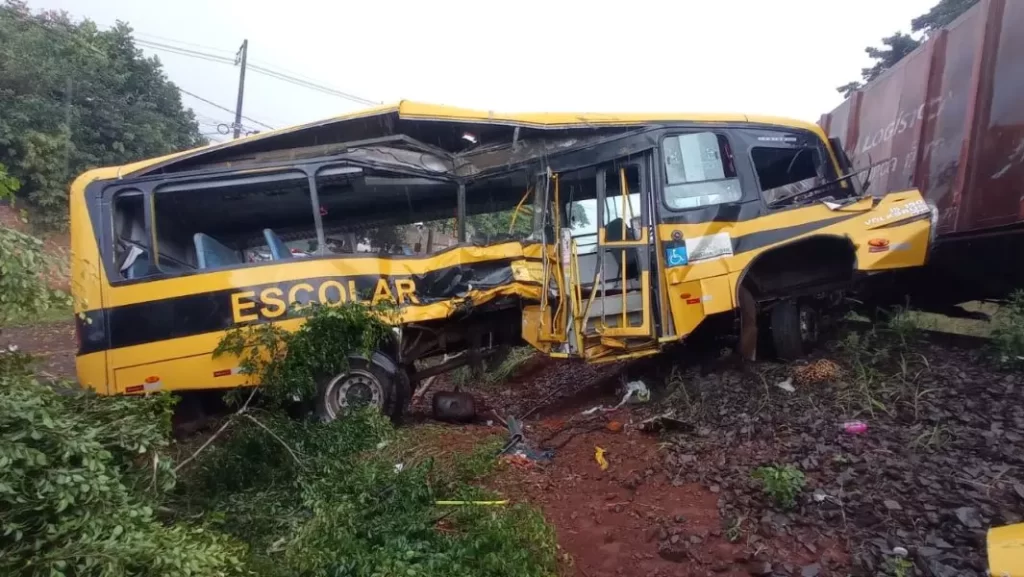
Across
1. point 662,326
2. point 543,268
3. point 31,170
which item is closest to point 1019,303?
point 662,326

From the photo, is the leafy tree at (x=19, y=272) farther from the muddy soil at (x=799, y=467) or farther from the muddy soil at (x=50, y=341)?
the muddy soil at (x=50, y=341)

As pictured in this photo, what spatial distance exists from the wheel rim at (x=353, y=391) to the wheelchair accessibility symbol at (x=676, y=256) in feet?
8.52

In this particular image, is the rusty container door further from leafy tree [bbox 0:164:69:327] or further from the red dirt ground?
leafy tree [bbox 0:164:69:327]

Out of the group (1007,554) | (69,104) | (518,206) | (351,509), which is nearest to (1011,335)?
(1007,554)

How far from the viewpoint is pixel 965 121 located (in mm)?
5332

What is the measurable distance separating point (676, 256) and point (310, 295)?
3000mm

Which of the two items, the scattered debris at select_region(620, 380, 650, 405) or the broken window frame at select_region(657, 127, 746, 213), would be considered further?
the scattered debris at select_region(620, 380, 650, 405)

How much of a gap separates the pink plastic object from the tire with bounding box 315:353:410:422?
10.7 feet

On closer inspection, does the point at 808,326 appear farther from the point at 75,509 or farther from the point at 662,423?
the point at 75,509

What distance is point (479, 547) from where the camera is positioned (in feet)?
9.37

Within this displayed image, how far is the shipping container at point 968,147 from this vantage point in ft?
16.1

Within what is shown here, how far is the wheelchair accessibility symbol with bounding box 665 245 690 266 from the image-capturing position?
16.4 ft

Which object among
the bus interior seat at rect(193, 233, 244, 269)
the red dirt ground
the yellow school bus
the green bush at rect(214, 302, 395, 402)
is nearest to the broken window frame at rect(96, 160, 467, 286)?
the yellow school bus

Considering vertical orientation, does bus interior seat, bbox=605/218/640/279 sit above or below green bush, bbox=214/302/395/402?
above
